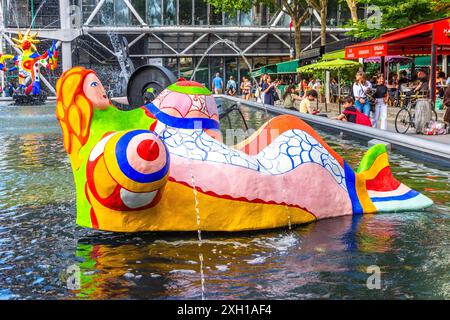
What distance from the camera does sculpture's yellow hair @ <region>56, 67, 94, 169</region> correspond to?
5859 millimetres

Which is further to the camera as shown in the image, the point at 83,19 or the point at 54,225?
the point at 83,19

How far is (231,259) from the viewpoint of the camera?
536 centimetres

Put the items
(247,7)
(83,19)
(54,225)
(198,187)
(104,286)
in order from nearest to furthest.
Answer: (104,286) < (198,187) < (54,225) < (247,7) < (83,19)

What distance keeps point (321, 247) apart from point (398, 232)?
0.91 meters

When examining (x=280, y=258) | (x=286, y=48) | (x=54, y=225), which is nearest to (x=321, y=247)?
(x=280, y=258)

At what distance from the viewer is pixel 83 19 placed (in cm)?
4728

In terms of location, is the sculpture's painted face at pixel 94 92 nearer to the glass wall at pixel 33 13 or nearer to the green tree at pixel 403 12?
the green tree at pixel 403 12

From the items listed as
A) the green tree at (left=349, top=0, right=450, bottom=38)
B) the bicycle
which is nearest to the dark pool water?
the bicycle

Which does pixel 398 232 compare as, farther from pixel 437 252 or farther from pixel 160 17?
pixel 160 17

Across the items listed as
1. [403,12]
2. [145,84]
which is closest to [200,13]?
[403,12]

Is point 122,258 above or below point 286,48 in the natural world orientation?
below

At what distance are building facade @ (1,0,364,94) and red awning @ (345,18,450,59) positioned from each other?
948 inches

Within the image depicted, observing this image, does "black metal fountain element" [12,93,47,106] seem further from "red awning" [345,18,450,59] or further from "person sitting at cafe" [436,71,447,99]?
"person sitting at cafe" [436,71,447,99]

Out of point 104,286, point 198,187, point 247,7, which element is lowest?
point 104,286
